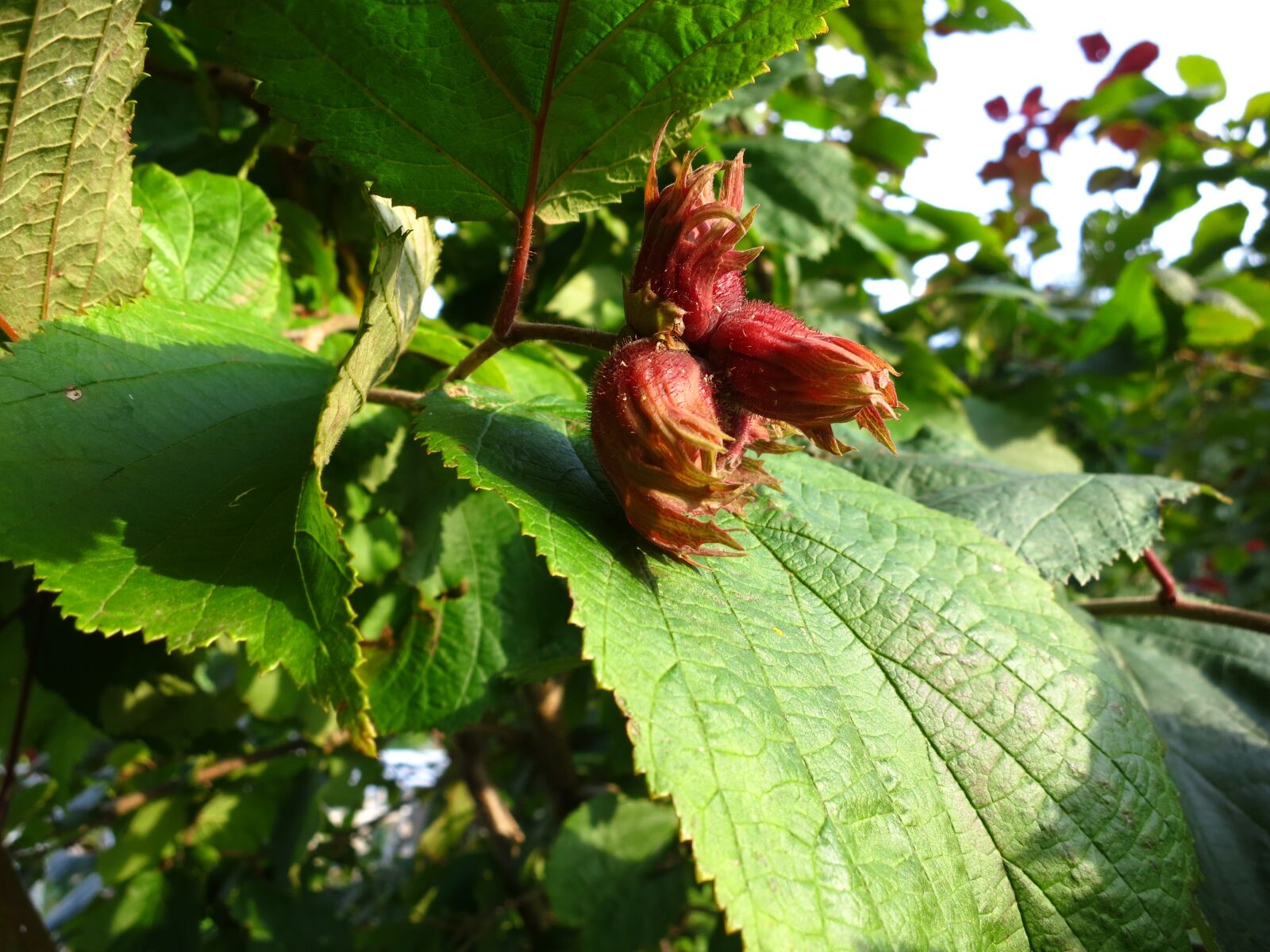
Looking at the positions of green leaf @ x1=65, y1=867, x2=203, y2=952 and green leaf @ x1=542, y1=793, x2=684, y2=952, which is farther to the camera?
green leaf @ x1=65, y1=867, x2=203, y2=952

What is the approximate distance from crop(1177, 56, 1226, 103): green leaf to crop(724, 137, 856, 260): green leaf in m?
2.27

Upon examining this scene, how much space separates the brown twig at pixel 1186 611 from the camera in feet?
4.33

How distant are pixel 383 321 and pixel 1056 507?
1078mm

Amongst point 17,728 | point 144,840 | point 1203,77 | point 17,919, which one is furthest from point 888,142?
point 144,840

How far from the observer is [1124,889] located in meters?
0.78

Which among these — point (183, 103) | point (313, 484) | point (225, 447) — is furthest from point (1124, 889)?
point (183, 103)

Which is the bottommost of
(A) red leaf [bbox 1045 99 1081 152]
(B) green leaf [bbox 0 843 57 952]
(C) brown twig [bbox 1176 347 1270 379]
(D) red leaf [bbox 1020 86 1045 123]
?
(B) green leaf [bbox 0 843 57 952]

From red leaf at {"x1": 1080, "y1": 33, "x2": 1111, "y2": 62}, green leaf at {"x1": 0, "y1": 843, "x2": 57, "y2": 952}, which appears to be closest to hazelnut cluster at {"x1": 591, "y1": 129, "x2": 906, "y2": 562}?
green leaf at {"x1": 0, "y1": 843, "x2": 57, "y2": 952}

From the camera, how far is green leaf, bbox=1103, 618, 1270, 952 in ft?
3.65

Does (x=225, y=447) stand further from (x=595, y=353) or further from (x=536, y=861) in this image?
(x=536, y=861)

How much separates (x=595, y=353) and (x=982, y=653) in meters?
0.85

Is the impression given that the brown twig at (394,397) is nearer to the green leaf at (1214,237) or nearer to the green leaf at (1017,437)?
the green leaf at (1017,437)

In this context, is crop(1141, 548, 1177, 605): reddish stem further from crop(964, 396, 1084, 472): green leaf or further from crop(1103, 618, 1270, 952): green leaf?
crop(964, 396, 1084, 472): green leaf

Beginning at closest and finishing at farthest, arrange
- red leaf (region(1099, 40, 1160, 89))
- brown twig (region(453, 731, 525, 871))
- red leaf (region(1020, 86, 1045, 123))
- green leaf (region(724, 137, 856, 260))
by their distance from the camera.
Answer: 1. green leaf (region(724, 137, 856, 260))
2. brown twig (region(453, 731, 525, 871))
3. red leaf (region(1099, 40, 1160, 89))
4. red leaf (region(1020, 86, 1045, 123))
